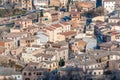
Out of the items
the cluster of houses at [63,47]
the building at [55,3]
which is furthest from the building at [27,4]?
the cluster of houses at [63,47]

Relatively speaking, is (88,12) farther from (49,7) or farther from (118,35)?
(118,35)

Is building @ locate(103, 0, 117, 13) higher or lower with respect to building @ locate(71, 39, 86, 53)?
higher

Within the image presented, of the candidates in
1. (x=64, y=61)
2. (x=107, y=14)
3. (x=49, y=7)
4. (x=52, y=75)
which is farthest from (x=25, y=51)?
(x=49, y=7)

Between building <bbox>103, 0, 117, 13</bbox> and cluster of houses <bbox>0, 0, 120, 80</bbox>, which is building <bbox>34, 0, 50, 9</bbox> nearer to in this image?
cluster of houses <bbox>0, 0, 120, 80</bbox>

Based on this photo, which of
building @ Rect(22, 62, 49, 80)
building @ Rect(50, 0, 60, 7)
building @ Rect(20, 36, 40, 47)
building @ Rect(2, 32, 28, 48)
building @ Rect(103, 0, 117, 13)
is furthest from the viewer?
building @ Rect(50, 0, 60, 7)

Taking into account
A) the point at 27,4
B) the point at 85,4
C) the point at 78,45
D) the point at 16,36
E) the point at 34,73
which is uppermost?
the point at 85,4

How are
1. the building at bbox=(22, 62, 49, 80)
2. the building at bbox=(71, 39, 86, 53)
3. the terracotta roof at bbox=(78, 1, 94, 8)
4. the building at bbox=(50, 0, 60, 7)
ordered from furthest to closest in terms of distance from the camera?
1. the building at bbox=(50, 0, 60, 7)
2. the terracotta roof at bbox=(78, 1, 94, 8)
3. the building at bbox=(71, 39, 86, 53)
4. the building at bbox=(22, 62, 49, 80)

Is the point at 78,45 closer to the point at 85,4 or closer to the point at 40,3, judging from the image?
the point at 85,4

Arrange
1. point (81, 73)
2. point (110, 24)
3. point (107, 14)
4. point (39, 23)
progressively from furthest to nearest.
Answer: point (107, 14), point (39, 23), point (110, 24), point (81, 73)

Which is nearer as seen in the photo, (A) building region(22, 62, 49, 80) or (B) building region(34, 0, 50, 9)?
(A) building region(22, 62, 49, 80)

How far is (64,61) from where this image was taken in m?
20.6

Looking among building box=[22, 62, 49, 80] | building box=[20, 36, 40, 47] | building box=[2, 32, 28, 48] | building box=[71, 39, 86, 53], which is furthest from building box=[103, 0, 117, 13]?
building box=[22, 62, 49, 80]

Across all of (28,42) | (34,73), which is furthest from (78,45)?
(34,73)

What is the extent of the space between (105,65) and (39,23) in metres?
8.08
